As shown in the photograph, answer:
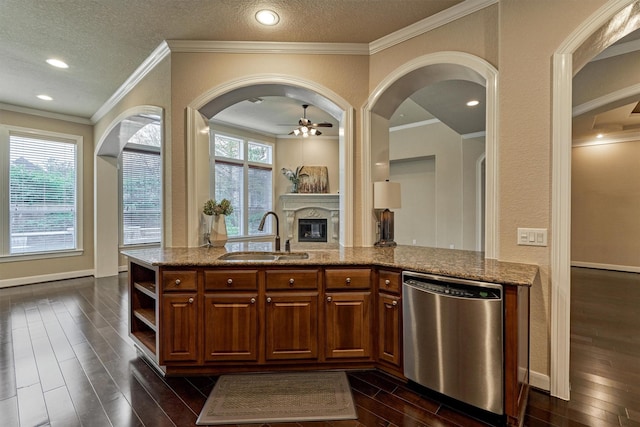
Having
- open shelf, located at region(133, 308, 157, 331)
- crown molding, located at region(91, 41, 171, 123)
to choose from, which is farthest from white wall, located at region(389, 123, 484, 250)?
open shelf, located at region(133, 308, 157, 331)

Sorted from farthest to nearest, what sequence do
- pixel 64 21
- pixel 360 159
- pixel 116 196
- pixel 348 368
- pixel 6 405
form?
pixel 116 196
pixel 360 159
pixel 64 21
pixel 348 368
pixel 6 405

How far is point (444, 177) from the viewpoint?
21.8ft

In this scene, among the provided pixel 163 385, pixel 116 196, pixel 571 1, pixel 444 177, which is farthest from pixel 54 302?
pixel 444 177

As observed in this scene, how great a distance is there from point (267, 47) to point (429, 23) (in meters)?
1.55

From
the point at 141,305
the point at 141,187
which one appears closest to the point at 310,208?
the point at 141,187

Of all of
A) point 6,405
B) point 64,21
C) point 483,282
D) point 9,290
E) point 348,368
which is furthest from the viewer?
point 9,290

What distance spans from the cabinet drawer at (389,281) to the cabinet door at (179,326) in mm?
1405

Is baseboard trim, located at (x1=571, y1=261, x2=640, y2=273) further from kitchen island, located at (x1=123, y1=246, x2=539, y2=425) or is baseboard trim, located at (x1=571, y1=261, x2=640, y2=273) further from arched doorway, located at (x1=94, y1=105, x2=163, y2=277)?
arched doorway, located at (x1=94, y1=105, x2=163, y2=277)

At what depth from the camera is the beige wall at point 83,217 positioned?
516 cm

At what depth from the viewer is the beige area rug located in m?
1.93

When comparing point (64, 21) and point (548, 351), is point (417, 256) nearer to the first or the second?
point (548, 351)

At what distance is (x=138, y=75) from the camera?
3809 mm

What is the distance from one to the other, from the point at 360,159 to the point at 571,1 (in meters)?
1.89

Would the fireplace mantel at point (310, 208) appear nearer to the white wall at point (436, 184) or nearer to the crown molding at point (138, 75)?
the white wall at point (436, 184)
